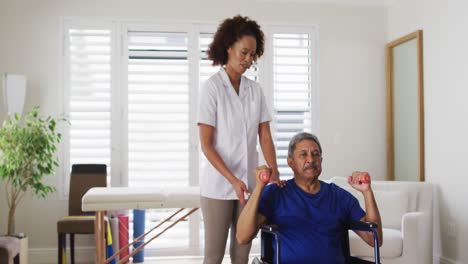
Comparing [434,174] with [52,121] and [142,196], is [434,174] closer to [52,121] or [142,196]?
[142,196]

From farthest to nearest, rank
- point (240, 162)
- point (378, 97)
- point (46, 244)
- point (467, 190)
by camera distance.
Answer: point (378, 97) → point (46, 244) → point (467, 190) → point (240, 162)

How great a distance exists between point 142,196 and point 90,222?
3.26 ft

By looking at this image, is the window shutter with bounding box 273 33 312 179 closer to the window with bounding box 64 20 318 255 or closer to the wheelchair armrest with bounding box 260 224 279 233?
the window with bounding box 64 20 318 255

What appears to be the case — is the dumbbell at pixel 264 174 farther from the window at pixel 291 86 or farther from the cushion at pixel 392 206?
the window at pixel 291 86

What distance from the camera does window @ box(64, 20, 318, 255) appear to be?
14.5ft

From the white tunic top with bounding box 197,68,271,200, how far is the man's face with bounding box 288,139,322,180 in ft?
0.59

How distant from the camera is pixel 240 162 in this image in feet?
6.91

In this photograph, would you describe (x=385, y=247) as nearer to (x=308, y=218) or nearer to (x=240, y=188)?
(x=308, y=218)

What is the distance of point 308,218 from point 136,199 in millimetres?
1322

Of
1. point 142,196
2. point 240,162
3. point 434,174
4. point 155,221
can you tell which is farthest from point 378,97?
point 240,162

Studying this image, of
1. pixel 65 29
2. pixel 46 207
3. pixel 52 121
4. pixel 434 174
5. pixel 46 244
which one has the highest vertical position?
pixel 65 29

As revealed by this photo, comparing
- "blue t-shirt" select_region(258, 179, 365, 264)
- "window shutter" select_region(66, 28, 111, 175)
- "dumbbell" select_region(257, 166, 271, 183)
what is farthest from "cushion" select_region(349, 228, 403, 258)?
"window shutter" select_region(66, 28, 111, 175)

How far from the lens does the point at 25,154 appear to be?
386 centimetres

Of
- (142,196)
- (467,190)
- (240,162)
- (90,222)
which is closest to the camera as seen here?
(240,162)
